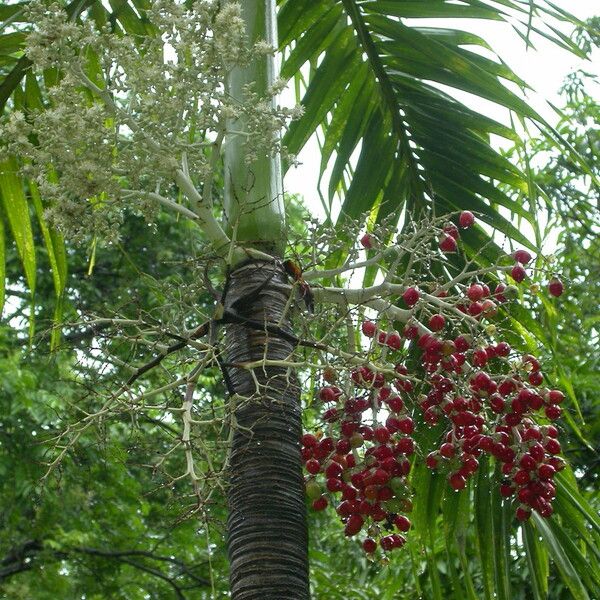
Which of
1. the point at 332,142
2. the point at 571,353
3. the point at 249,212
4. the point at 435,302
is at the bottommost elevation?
the point at 435,302

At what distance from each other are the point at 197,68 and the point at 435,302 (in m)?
0.66

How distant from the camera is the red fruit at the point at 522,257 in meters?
2.25

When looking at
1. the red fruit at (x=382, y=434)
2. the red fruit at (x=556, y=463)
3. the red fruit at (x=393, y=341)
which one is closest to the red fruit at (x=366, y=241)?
the red fruit at (x=393, y=341)

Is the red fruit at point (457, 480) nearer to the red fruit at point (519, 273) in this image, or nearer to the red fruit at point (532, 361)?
the red fruit at point (532, 361)

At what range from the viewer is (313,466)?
6.85ft

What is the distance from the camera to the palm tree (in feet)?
6.29

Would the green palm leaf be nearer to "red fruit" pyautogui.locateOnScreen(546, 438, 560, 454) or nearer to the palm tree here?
the palm tree

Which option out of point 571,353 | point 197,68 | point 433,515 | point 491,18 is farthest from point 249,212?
point 571,353

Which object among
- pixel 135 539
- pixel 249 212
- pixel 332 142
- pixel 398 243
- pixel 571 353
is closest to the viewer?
pixel 249 212

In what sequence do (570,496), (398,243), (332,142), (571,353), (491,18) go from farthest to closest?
(571,353) < (332,142) < (491,18) < (570,496) < (398,243)

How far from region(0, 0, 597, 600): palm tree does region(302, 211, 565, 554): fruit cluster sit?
110 millimetres

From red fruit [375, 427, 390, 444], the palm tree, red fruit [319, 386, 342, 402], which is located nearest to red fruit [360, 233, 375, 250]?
the palm tree

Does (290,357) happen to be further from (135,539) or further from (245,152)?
(135,539)

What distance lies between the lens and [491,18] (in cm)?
299
